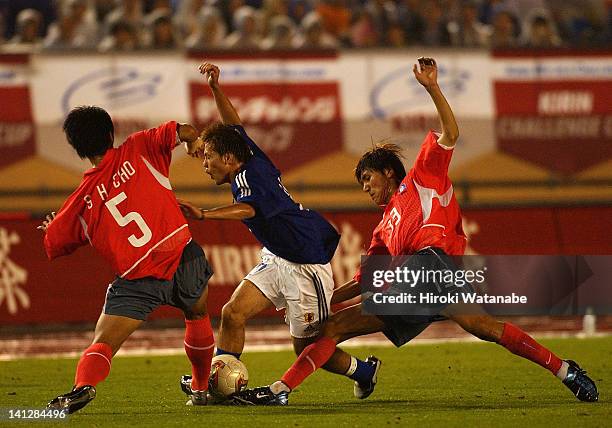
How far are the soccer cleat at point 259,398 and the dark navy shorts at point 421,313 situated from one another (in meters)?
0.83

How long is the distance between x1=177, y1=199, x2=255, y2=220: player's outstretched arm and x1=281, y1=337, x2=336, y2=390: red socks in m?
1.01

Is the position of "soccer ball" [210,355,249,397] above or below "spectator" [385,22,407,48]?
below

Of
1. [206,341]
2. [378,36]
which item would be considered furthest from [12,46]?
[206,341]

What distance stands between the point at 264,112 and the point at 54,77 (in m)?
2.71

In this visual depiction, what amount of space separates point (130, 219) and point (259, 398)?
1516mm

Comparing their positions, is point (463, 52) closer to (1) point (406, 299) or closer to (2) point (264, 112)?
(2) point (264, 112)

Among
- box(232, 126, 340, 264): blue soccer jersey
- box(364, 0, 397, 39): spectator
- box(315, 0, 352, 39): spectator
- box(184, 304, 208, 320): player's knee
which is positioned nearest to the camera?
box(232, 126, 340, 264): blue soccer jersey

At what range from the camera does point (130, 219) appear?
815 centimetres

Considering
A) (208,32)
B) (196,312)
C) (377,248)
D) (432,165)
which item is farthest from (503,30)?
(196,312)

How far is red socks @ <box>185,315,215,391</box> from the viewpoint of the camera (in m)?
8.73

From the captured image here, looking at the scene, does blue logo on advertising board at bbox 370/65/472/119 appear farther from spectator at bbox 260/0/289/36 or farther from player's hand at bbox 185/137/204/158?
player's hand at bbox 185/137/204/158

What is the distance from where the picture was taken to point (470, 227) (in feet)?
49.8

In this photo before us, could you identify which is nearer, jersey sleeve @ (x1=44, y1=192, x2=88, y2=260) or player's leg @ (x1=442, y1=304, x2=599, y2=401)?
jersey sleeve @ (x1=44, y1=192, x2=88, y2=260)

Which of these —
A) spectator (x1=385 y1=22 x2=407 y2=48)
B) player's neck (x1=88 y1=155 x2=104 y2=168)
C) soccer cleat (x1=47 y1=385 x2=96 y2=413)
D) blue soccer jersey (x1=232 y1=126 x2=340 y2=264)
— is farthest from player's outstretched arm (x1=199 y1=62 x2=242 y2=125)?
spectator (x1=385 y1=22 x2=407 y2=48)
